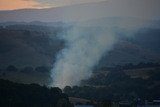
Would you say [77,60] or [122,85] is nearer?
[122,85]

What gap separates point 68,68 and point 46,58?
17382 millimetres

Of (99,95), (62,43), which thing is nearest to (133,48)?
(62,43)

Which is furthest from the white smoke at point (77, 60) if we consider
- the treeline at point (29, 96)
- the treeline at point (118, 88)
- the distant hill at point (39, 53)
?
the treeline at point (29, 96)

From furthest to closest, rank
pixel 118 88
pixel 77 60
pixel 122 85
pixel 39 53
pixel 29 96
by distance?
pixel 39 53, pixel 77 60, pixel 122 85, pixel 118 88, pixel 29 96

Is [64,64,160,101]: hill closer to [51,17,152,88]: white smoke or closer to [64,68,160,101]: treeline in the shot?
[64,68,160,101]: treeline

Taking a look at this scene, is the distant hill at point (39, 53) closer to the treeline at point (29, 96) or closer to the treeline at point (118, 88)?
the treeline at point (118, 88)

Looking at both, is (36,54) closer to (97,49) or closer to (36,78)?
(97,49)

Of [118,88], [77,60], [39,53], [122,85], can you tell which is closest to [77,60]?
[77,60]

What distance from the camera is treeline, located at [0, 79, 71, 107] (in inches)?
2389

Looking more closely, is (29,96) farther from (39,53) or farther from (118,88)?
(39,53)

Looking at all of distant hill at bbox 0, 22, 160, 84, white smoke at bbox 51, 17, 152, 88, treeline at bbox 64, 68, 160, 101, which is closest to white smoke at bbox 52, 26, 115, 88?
white smoke at bbox 51, 17, 152, 88

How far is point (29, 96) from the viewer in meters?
63.7

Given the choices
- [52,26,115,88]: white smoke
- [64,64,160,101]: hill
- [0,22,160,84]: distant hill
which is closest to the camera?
[64,64,160,101]: hill

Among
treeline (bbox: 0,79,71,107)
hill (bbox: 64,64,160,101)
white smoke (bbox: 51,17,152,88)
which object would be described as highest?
treeline (bbox: 0,79,71,107)
